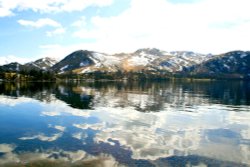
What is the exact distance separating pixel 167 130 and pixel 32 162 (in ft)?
102

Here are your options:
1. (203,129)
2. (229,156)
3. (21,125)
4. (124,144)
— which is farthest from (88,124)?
(229,156)

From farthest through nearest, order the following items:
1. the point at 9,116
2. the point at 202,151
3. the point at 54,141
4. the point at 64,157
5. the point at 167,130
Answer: the point at 9,116 → the point at 167,130 → the point at 54,141 → the point at 202,151 → the point at 64,157

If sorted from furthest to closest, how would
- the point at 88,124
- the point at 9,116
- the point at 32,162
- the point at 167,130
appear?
the point at 9,116 → the point at 88,124 → the point at 167,130 → the point at 32,162

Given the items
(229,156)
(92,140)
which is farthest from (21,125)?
(229,156)

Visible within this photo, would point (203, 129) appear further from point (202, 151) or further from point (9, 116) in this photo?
point (9, 116)

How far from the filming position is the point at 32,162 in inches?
1523

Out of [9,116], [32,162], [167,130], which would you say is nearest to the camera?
[32,162]

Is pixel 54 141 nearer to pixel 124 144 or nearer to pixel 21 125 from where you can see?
pixel 124 144

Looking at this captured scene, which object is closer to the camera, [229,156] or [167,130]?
[229,156]

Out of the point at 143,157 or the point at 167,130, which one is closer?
the point at 143,157

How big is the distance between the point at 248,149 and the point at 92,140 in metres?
25.5

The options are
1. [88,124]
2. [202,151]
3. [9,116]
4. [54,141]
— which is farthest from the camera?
[9,116]

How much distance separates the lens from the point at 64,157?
136 ft

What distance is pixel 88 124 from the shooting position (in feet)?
219
